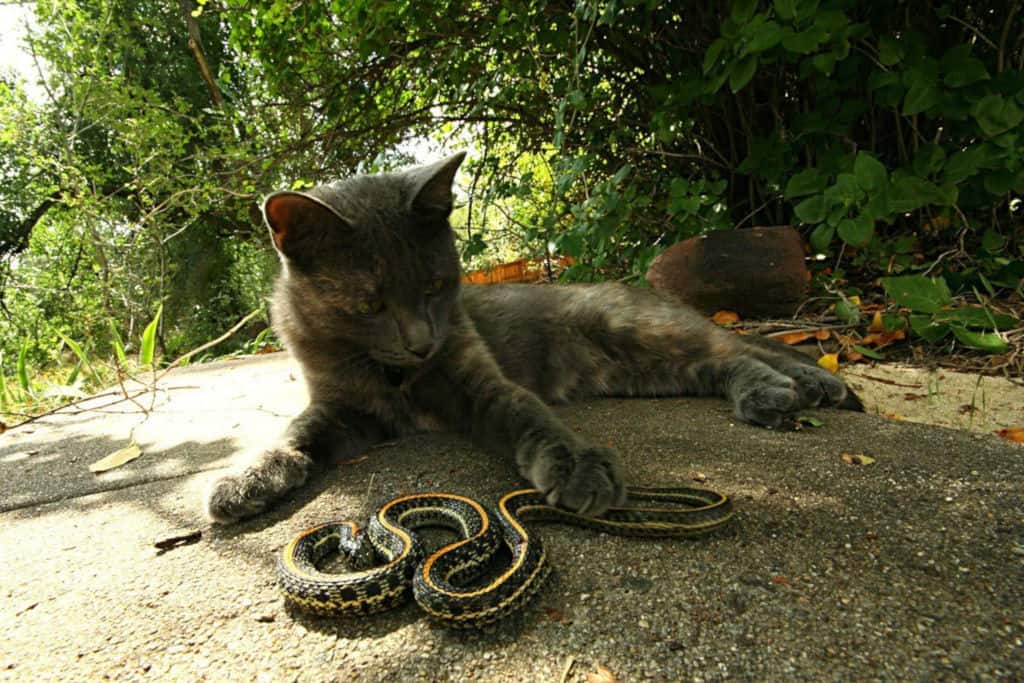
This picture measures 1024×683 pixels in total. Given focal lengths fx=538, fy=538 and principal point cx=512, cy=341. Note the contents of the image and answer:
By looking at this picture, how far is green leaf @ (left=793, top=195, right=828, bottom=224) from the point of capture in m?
2.92

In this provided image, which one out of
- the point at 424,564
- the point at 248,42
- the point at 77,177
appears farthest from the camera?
the point at 77,177

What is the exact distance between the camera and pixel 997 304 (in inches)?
121

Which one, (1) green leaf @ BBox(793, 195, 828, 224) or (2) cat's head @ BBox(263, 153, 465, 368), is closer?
(2) cat's head @ BBox(263, 153, 465, 368)

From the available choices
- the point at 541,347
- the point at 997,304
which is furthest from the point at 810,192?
the point at 541,347

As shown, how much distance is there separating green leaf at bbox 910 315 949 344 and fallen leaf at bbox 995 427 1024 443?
55 centimetres

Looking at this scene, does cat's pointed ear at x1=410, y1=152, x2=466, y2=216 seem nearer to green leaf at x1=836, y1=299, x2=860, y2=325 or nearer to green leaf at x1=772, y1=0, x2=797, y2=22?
green leaf at x1=772, y1=0, x2=797, y2=22

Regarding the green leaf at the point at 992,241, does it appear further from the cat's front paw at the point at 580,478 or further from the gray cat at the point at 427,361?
the cat's front paw at the point at 580,478

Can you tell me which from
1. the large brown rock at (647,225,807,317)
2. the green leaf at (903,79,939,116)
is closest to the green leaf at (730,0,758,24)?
the green leaf at (903,79,939,116)

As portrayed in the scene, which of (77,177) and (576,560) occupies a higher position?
(77,177)

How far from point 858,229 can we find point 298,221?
8.75 ft

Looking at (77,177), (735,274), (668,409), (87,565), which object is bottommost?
(668,409)

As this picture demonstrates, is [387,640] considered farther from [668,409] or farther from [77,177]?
[77,177]

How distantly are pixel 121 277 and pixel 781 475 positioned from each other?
8564 mm

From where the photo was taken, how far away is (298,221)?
81.4 inches
